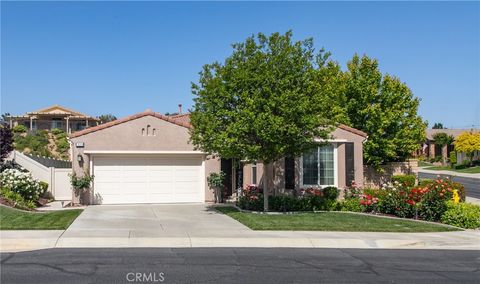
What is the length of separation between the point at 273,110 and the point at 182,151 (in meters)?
6.52

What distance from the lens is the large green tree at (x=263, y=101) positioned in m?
16.9

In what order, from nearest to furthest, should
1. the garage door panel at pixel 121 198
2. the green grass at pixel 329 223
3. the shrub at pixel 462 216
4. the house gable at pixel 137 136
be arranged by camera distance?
the green grass at pixel 329 223 → the shrub at pixel 462 216 → the house gable at pixel 137 136 → the garage door panel at pixel 121 198

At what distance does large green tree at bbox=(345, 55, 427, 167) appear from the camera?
2967cm

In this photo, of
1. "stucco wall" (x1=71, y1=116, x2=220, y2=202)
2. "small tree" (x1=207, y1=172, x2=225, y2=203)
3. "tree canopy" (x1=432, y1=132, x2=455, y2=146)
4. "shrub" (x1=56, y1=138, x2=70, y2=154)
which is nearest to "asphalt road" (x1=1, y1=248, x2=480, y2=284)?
"small tree" (x1=207, y1=172, x2=225, y2=203)

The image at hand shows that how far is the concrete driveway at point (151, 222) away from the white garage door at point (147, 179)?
112 cm

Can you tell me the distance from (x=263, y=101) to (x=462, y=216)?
7472 millimetres

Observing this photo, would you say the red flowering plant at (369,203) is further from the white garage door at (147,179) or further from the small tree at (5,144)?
the small tree at (5,144)

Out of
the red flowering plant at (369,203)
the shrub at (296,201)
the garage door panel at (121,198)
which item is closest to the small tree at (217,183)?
the shrub at (296,201)

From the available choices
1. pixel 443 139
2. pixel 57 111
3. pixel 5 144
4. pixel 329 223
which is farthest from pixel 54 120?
pixel 329 223

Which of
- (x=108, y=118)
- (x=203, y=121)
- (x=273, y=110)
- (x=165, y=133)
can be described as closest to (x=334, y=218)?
(x=273, y=110)

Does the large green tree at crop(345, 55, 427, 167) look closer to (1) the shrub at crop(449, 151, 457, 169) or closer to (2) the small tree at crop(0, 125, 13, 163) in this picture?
(2) the small tree at crop(0, 125, 13, 163)

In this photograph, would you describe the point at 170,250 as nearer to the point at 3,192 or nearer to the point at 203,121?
the point at 203,121

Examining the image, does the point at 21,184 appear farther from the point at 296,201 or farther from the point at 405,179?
the point at 405,179

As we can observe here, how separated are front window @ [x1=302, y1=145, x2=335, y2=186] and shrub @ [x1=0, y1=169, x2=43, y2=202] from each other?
36.2 ft
